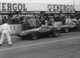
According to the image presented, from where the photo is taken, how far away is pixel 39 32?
12156mm

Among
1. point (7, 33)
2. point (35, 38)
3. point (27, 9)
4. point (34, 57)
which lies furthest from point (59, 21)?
point (34, 57)

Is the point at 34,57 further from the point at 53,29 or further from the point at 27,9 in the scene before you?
the point at 27,9

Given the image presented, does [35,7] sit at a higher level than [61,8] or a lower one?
higher

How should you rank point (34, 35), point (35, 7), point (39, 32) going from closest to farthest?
point (34, 35), point (39, 32), point (35, 7)

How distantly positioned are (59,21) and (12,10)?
486cm

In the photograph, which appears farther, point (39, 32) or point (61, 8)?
point (61, 8)

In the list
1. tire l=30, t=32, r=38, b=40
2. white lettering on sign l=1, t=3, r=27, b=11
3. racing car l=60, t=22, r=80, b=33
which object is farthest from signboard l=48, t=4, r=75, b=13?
tire l=30, t=32, r=38, b=40

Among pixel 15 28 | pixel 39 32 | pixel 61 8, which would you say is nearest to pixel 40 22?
pixel 15 28

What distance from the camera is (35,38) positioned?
11969 mm

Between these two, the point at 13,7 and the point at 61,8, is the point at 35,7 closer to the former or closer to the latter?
the point at 13,7

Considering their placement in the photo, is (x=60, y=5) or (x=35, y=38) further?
(x=60, y=5)

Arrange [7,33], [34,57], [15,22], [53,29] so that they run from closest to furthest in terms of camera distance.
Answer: [34,57], [7,33], [53,29], [15,22]

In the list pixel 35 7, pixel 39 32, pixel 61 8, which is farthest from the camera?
pixel 61 8

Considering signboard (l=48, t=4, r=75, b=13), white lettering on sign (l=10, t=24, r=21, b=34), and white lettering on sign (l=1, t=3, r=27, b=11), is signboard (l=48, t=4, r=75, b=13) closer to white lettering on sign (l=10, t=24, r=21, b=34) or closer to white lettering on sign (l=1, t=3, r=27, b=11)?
white lettering on sign (l=1, t=3, r=27, b=11)
